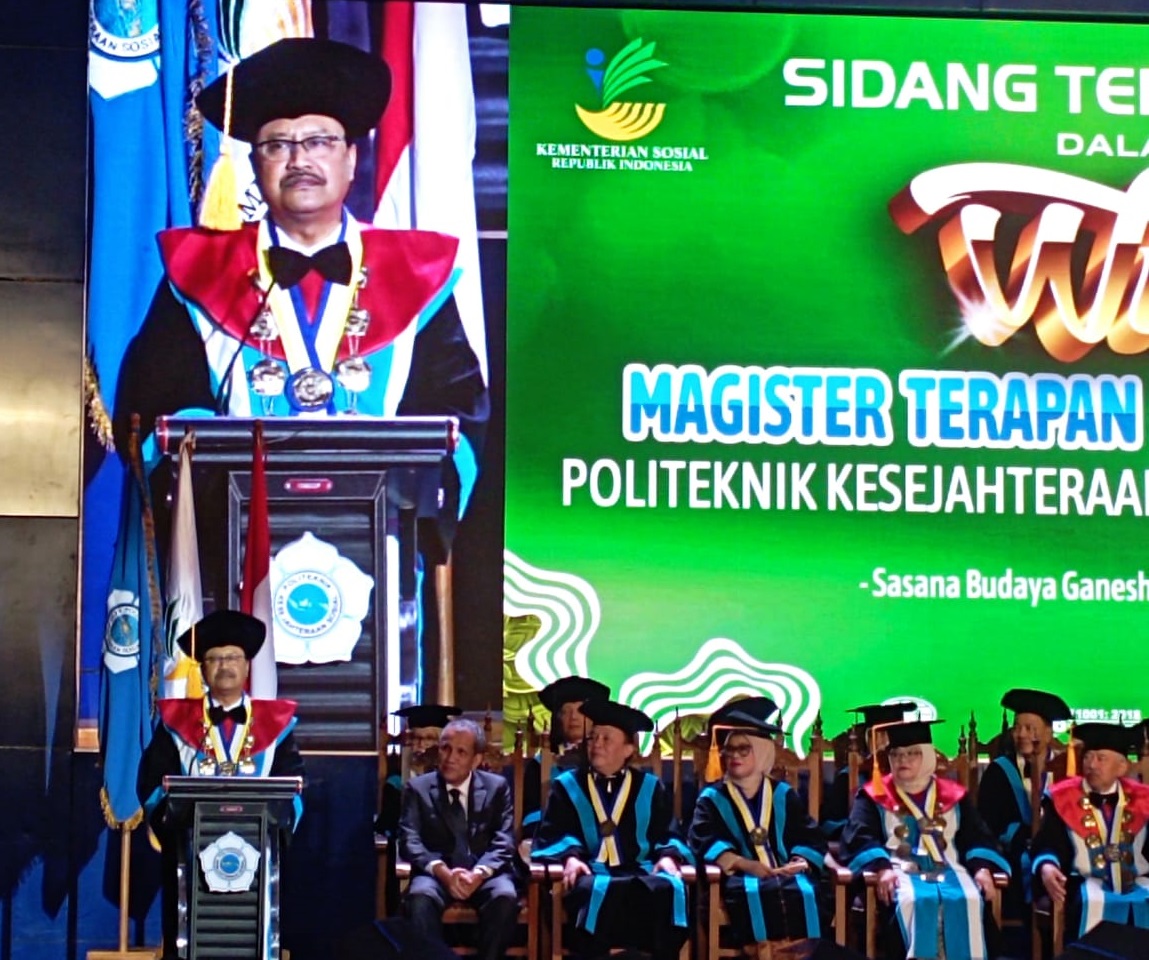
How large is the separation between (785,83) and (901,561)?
1.83 metres

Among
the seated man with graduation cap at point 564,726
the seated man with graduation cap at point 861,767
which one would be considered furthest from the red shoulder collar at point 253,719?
the seated man with graduation cap at point 861,767

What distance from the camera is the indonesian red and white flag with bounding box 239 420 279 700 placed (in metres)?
6.88

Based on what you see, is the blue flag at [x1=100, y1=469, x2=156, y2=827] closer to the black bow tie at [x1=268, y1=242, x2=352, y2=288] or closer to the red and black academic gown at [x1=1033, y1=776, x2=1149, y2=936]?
the black bow tie at [x1=268, y1=242, x2=352, y2=288]

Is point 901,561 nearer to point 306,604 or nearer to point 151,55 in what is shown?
point 306,604

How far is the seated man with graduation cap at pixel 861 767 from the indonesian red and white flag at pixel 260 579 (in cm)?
201

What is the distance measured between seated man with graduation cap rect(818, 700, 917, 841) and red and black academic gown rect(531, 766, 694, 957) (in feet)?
1.87

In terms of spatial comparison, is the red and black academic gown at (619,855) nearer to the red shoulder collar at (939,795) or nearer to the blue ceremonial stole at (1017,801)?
the red shoulder collar at (939,795)

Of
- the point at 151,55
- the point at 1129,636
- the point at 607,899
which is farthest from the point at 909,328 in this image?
the point at 151,55

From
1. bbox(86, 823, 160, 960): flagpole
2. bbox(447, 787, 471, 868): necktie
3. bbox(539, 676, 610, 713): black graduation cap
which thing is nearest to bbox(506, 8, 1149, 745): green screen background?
bbox(539, 676, 610, 713): black graduation cap

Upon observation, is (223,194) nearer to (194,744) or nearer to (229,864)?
(194,744)

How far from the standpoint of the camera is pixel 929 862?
6590 mm

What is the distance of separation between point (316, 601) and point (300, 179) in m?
1.55

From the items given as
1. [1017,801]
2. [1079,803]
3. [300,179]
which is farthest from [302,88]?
[1079,803]

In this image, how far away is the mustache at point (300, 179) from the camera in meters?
7.10
